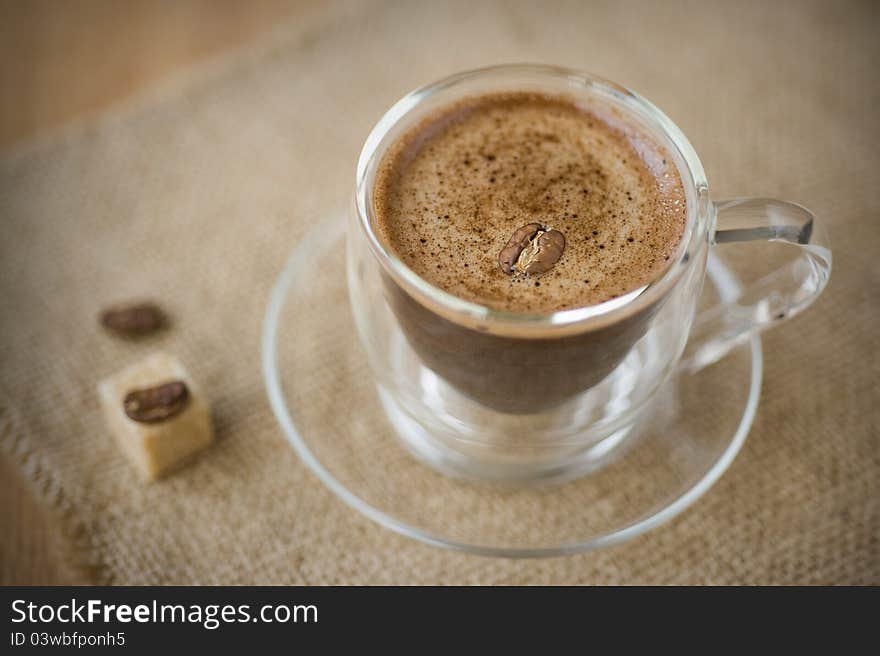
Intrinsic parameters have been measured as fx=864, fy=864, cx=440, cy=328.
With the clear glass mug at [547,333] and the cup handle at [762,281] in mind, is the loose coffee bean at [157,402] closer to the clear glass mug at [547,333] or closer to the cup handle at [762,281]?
the clear glass mug at [547,333]

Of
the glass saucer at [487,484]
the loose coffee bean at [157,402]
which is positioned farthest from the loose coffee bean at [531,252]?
the loose coffee bean at [157,402]

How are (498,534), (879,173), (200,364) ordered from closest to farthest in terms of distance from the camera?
(498,534), (200,364), (879,173)

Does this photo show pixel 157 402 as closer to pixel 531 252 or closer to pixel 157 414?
pixel 157 414

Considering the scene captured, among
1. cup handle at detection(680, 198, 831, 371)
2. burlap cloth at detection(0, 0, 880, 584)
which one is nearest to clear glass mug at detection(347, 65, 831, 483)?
cup handle at detection(680, 198, 831, 371)

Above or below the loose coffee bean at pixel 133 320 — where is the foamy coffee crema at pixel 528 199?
above

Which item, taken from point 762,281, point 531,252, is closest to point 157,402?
point 531,252

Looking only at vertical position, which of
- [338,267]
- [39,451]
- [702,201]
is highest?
[702,201]
